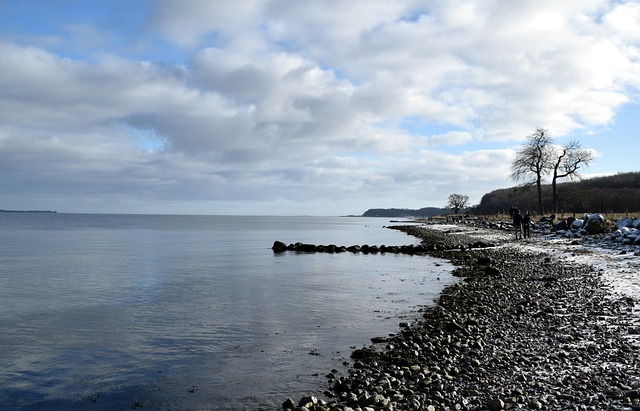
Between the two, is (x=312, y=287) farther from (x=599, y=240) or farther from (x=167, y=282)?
(x=599, y=240)

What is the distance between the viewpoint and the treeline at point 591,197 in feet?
304

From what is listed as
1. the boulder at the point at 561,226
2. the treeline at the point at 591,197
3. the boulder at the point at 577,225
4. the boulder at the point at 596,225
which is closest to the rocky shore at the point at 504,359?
the boulder at the point at 596,225

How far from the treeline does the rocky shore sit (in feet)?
216

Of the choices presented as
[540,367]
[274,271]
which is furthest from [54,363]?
[274,271]

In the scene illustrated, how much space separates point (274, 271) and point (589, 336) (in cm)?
2047

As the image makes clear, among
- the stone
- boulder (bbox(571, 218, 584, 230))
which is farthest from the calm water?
boulder (bbox(571, 218, 584, 230))

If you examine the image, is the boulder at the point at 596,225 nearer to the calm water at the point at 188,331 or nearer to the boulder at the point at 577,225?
the boulder at the point at 577,225

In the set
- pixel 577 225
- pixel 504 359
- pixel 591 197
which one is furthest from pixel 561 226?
pixel 591 197

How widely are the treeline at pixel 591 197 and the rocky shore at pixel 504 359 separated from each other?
6577cm

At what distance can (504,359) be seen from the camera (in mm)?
9391

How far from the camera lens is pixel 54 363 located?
10867 mm

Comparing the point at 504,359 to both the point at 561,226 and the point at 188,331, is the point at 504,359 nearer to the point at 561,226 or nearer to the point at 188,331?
the point at 188,331

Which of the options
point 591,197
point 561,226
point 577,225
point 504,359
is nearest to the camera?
point 504,359

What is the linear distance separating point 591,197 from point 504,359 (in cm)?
10278
